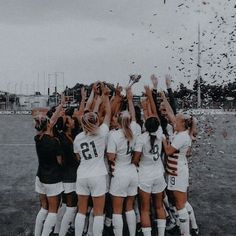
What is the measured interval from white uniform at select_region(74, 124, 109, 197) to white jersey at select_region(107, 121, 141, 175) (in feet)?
0.40

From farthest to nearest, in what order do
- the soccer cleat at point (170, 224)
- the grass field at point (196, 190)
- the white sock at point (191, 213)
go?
1. the grass field at point (196, 190)
2. the soccer cleat at point (170, 224)
3. the white sock at point (191, 213)

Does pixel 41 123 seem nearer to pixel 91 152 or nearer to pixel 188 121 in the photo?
pixel 91 152

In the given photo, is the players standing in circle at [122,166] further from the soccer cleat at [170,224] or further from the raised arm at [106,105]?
the soccer cleat at [170,224]

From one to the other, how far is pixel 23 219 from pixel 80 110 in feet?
9.69

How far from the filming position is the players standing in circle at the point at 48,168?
22.3 feet

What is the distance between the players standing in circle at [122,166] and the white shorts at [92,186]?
0.73 feet

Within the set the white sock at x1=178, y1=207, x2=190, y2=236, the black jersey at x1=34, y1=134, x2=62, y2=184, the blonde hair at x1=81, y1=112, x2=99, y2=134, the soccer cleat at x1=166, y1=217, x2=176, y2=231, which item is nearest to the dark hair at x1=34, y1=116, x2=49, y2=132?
the black jersey at x1=34, y1=134, x2=62, y2=184

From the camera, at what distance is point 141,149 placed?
6.90m

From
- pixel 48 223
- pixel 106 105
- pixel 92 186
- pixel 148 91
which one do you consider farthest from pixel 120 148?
pixel 48 223

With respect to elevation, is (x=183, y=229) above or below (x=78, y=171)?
below

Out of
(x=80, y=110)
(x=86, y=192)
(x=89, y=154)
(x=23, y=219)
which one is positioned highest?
(x=80, y=110)

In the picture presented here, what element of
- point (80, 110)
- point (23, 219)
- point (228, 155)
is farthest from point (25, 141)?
point (80, 110)

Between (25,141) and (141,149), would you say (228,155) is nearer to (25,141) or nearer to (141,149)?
(25,141)

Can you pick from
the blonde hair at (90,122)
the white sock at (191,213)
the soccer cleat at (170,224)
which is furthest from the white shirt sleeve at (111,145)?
the soccer cleat at (170,224)
